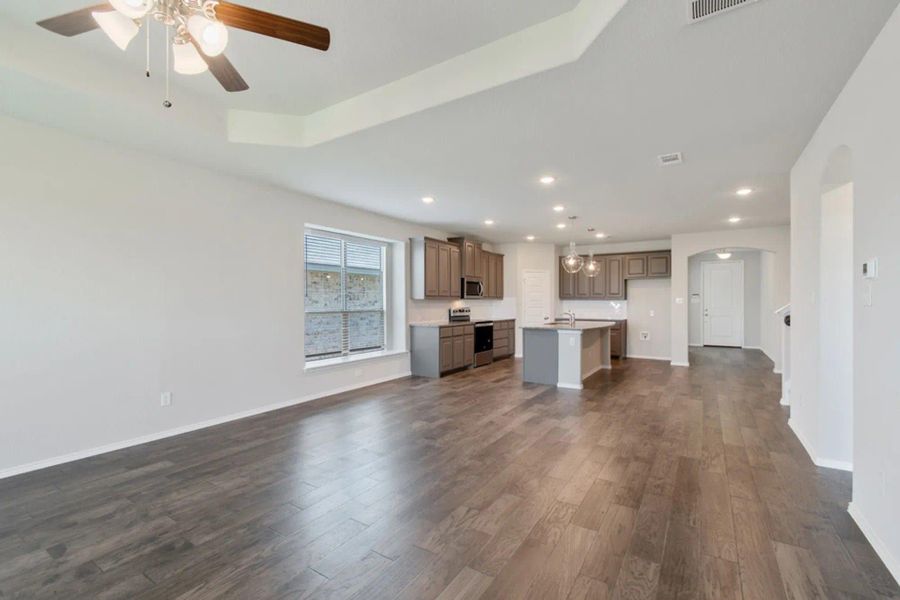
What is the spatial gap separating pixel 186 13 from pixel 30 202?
2.68 metres

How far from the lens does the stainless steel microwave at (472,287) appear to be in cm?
795

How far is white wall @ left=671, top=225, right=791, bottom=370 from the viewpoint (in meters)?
7.10

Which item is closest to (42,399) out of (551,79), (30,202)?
(30,202)

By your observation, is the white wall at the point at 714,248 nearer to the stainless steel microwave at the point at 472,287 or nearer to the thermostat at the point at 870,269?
the stainless steel microwave at the point at 472,287

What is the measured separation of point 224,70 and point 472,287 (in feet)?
21.4

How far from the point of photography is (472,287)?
26.9 ft

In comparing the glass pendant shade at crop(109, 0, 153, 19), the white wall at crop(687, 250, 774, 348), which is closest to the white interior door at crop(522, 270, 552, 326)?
the white wall at crop(687, 250, 774, 348)

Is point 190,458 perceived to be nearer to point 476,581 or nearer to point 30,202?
point 30,202

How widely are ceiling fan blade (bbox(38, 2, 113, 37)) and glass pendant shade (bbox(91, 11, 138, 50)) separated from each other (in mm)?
23

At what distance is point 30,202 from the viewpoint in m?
3.10

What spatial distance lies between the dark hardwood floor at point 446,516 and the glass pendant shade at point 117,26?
237 cm

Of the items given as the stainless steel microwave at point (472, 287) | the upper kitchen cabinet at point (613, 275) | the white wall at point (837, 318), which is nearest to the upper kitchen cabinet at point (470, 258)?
the stainless steel microwave at point (472, 287)

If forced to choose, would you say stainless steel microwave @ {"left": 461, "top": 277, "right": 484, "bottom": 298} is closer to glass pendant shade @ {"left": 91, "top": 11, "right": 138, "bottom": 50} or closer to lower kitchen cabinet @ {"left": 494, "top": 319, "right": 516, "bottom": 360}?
lower kitchen cabinet @ {"left": 494, "top": 319, "right": 516, "bottom": 360}

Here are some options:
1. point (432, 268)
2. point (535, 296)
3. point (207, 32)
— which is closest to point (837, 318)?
point (207, 32)
